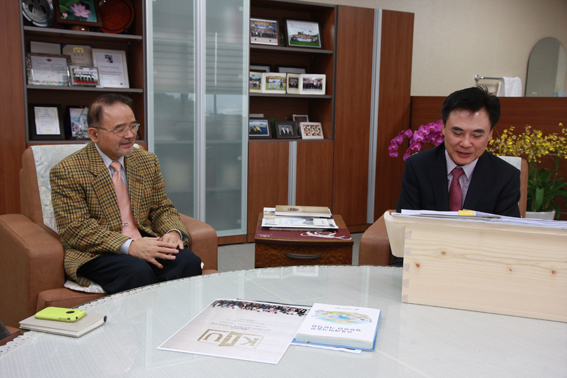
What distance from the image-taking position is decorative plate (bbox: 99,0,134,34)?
3.52m

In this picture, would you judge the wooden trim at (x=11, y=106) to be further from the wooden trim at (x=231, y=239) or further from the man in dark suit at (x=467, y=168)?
the man in dark suit at (x=467, y=168)

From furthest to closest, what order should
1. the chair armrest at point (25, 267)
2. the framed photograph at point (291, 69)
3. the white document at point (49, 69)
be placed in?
the framed photograph at point (291, 69) → the white document at point (49, 69) → the chair armrest at point (25, 267)

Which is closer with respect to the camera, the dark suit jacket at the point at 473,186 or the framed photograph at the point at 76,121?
the dark suit jacket at the point at 473,186

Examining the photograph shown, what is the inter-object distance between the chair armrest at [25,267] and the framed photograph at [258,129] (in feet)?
7.43

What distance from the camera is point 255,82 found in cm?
405

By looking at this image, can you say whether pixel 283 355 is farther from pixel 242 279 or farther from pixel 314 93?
pixel 314 93

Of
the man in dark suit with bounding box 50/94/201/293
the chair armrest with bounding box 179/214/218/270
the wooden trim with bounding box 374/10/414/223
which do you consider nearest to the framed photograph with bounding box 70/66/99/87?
the man in dark suit with bounding box 50/94/201/293

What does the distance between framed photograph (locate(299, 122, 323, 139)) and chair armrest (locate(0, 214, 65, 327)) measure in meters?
2.60

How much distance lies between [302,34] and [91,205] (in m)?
2.71

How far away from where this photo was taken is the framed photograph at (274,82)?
407 cm

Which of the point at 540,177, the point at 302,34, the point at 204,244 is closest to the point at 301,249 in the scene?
the point at 204,244

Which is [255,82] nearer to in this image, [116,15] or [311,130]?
[311,130]

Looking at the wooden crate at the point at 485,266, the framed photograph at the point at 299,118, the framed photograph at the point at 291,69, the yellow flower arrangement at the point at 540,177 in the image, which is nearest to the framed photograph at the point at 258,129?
the framed photograph at the point at 299,118

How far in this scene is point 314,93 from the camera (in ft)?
13.9
